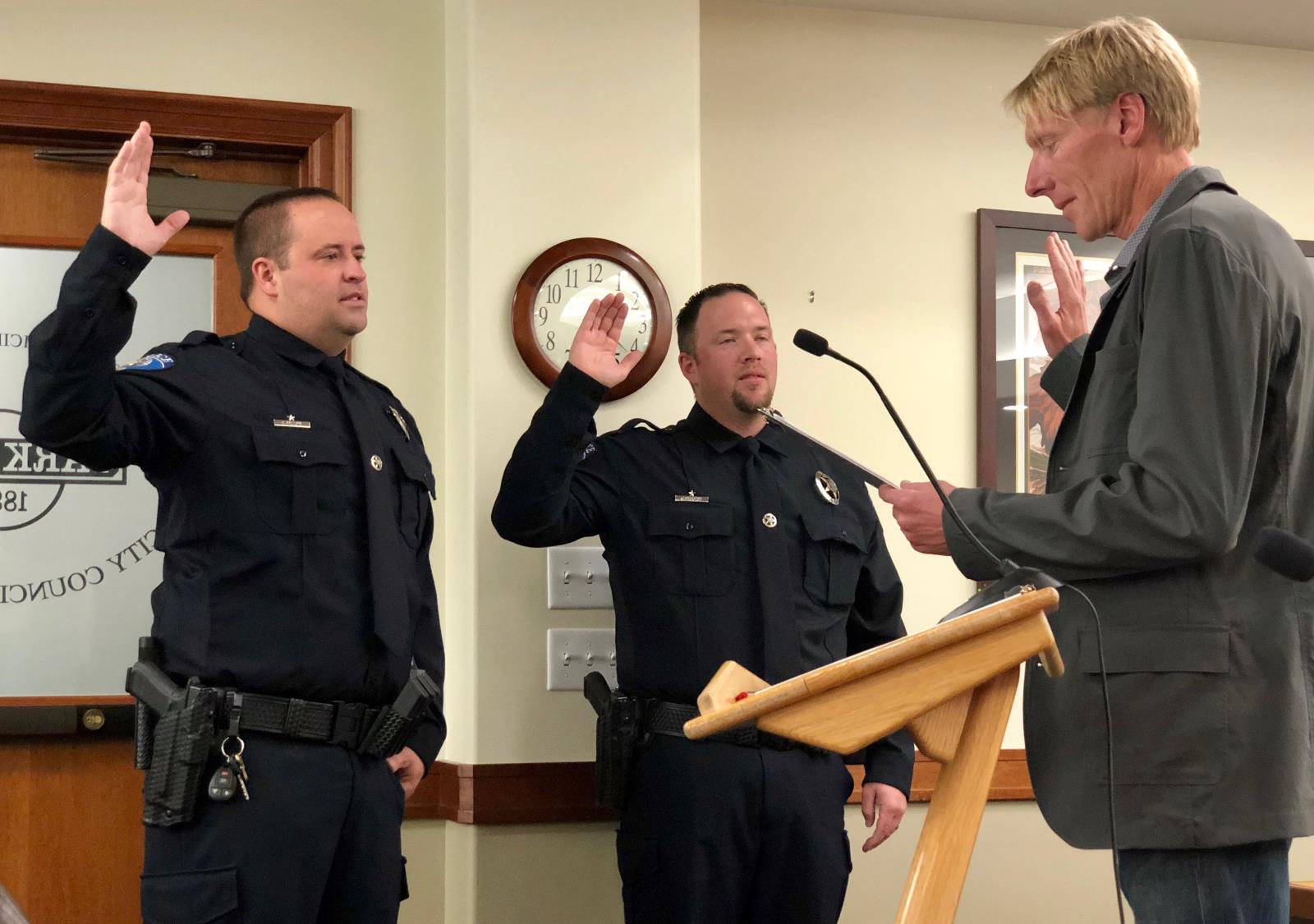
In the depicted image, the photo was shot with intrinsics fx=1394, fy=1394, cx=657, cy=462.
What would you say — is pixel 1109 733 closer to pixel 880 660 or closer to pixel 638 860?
pixel 880 660

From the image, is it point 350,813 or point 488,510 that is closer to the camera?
point 350,813

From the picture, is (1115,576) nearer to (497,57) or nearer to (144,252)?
(144,252)

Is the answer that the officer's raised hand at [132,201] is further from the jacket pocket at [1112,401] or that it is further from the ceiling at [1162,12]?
the ceiling at [1162,12]

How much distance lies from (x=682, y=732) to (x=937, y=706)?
55.2 inches

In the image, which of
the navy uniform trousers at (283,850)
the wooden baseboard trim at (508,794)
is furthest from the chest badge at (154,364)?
the wooden baseboard trim at (508,794)

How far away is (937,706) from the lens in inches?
51.6

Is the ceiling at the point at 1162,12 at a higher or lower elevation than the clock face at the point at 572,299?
higher

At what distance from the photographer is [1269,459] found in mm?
1549

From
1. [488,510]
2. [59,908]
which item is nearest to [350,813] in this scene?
[488,510]

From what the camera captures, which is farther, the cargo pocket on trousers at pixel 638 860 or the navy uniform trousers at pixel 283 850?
the cargo pocket on trousers at pixel 638 860

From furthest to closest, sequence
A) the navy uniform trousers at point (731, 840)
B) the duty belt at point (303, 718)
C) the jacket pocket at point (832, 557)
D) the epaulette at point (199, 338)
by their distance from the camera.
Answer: the jacket pocket at point (832, 557), the navy uniform trousers at point (731, 840), the epaulette at point (199, 338), the duty belt at point (303, 718)

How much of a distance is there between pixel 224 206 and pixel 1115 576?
2368 mm

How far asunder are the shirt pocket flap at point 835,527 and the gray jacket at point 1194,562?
4.35 feet

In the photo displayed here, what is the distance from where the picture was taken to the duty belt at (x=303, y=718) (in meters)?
2.21
